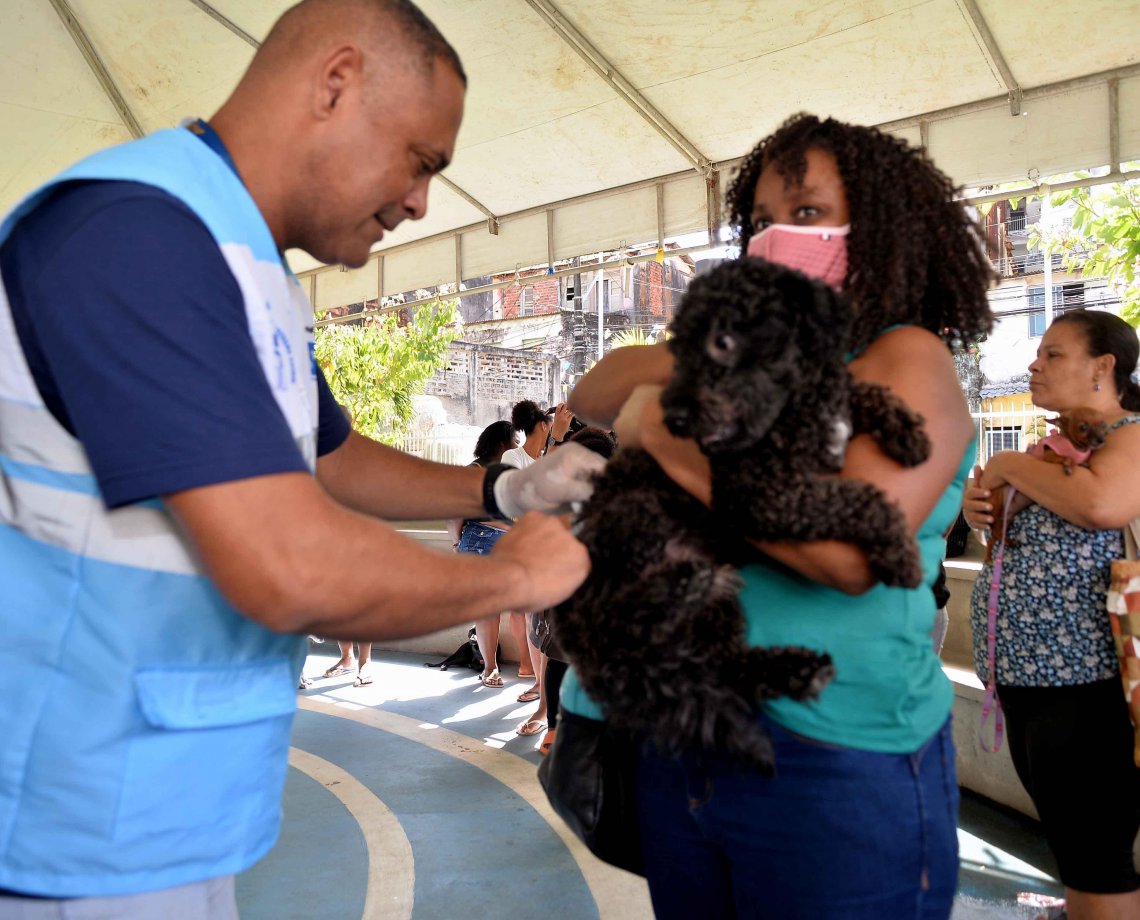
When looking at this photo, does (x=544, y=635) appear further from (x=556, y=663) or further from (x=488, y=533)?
(x=488, y=533)

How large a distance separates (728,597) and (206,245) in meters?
0.96

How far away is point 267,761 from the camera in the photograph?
4.42 feet

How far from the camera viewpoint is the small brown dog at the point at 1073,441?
287 centimetres

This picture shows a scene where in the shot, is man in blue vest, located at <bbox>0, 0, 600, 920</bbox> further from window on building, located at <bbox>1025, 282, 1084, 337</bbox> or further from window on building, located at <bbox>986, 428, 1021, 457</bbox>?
window on building, located at <bbox>1025, 282, 1084, 337</bbox>

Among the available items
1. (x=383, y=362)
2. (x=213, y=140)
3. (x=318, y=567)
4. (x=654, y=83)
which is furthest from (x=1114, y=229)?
(x=383, y=362)

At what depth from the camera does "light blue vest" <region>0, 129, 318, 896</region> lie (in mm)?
1188

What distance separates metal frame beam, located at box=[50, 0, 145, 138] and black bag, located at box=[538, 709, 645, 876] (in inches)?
218

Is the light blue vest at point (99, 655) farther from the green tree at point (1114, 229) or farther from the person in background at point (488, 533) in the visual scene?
the green tree at point (1114, 229)

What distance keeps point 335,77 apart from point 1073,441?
2.58 metres

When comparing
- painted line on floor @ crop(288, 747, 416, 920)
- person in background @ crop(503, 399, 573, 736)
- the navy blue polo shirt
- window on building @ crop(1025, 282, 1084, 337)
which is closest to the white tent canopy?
person in background @ crop(503, 399, 573, 736)

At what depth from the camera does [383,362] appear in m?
17.3

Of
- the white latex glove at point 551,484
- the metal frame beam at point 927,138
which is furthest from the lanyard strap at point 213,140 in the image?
the metal frame beam at point 927,138

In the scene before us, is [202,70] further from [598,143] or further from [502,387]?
[502,387]

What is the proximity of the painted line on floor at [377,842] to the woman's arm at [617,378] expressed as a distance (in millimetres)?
2531
